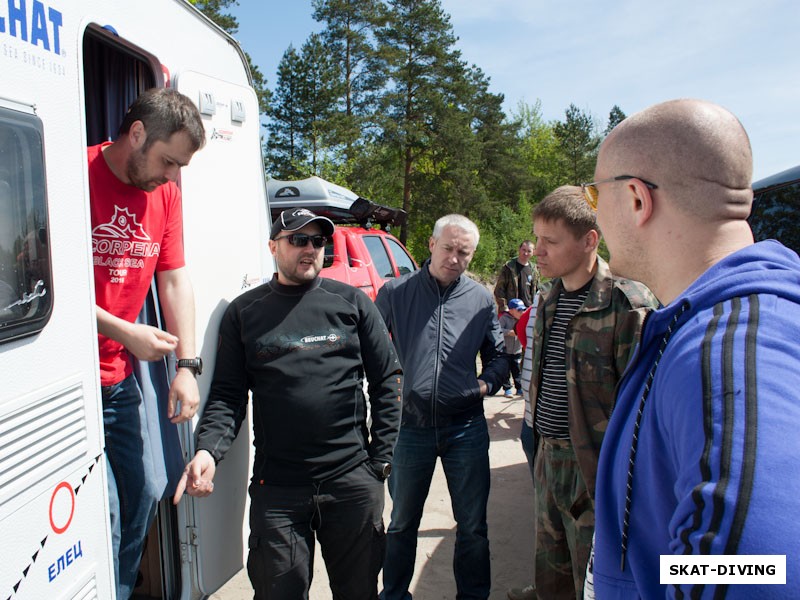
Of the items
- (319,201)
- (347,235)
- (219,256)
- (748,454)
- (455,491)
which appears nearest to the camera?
(748,454)

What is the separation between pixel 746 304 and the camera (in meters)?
0.84

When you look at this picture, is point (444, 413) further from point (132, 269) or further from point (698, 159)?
point (698, 159)

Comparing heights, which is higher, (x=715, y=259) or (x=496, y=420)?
(x=715, y=259)

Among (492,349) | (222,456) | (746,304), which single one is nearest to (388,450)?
(222,456)

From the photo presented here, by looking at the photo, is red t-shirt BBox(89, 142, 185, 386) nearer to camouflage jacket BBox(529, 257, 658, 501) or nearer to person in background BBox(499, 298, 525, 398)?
camouflage jacket BBox(529, 257, 658, 501)

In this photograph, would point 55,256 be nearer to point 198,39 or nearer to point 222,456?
point 222,456

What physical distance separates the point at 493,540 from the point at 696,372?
347 cm

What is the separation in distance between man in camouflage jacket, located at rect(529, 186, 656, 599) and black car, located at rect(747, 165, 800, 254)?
5.84 ft

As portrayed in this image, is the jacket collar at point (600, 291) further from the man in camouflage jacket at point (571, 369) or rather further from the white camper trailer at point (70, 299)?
the white camper trailer at point (70, 299)

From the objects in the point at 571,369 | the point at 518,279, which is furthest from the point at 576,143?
the point at 571,369

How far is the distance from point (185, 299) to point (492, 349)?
5.31 ft

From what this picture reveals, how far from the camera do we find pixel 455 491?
118 inches

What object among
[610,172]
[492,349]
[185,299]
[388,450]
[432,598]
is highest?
[610,172]

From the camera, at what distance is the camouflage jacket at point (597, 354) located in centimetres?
221
